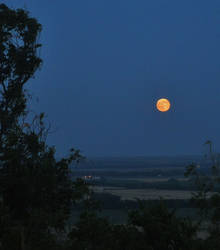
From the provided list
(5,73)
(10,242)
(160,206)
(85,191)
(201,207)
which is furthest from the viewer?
(5,73)

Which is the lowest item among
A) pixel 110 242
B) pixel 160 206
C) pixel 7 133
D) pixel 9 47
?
pixel 110 242

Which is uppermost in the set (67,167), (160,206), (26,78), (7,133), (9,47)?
(9,47)

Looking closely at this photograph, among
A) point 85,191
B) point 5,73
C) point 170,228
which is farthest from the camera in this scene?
point 5,73

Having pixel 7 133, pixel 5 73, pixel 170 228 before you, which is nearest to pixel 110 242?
pixel 170 228

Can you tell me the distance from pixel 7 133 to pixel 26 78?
2.37 meters

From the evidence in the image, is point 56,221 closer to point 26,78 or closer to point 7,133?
point 7,133

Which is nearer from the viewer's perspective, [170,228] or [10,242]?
[10,242]

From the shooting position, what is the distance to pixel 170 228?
827 centimetres

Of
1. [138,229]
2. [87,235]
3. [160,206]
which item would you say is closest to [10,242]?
[87,235]

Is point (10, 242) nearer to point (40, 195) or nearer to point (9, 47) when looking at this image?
point (40, 195)

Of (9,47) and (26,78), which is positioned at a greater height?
(9,47)

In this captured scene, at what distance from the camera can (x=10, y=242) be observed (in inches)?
306

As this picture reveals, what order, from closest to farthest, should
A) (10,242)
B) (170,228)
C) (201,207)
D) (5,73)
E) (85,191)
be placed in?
(10,242) → (170,228) → (201,207) → (85,191) → (5,73)

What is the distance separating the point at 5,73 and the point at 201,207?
7393 mm
